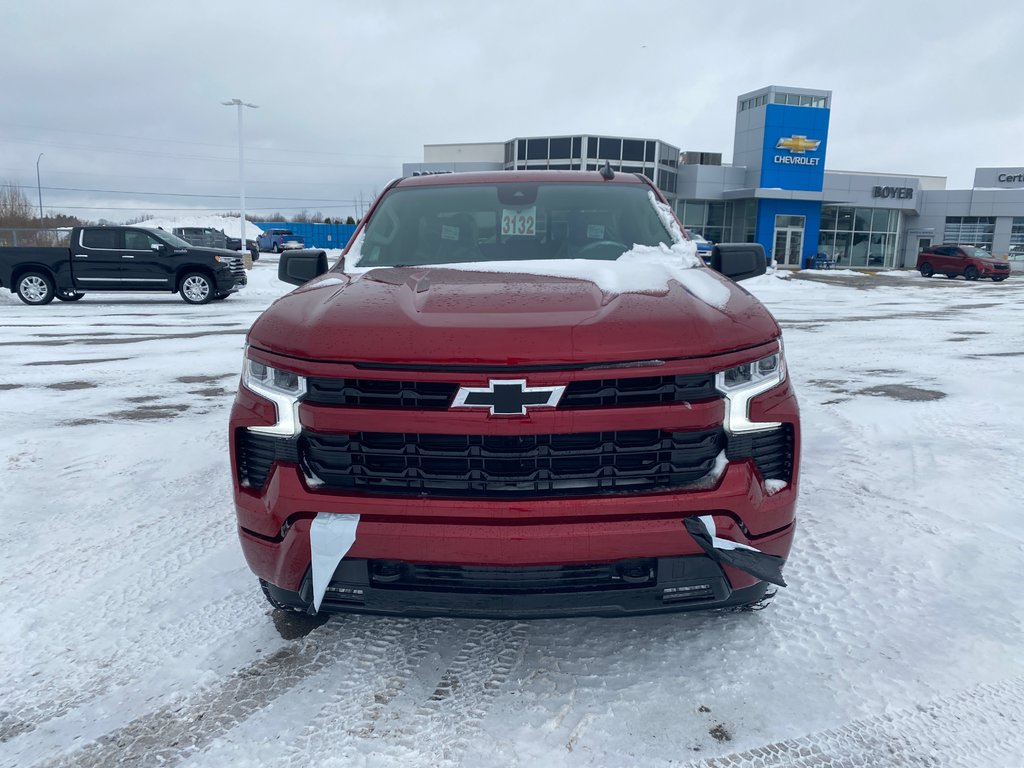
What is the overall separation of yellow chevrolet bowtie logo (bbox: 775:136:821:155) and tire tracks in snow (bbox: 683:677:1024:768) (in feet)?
141

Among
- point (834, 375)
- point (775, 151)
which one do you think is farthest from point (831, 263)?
point (834, 375)

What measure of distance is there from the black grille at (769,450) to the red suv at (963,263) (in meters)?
37.1

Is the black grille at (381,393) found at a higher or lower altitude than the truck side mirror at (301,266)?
lower

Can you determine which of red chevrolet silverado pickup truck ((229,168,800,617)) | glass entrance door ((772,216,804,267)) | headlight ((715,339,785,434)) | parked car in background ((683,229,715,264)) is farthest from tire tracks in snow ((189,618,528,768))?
glass entrance door ((772,216,804,267))

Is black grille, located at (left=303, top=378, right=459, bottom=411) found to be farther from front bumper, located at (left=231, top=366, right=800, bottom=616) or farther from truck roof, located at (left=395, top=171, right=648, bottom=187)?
truck roof, located at (left=395, top=171, right=648, bottom=187)

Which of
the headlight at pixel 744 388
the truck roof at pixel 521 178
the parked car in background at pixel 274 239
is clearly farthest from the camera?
the parked car in background at pixel 274 239

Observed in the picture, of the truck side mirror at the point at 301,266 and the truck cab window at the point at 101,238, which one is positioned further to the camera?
the truck cab window at the point at 101,238

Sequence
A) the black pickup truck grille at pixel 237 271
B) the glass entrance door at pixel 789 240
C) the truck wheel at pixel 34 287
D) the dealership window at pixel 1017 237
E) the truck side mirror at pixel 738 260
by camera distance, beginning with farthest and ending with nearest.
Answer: the dealership window at pixel 1017 237 → the glass entrance door at pixel 789 240 → the black pickup truck grille at pixel 237 271 → the truck wheel at pixel 34 287 → the truck side mirror at pixel 738 260

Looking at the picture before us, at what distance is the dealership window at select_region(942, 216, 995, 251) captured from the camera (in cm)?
4781

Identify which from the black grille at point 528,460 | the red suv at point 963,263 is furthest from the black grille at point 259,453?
the red suv at point 963,263

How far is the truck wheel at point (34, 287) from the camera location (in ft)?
51.2

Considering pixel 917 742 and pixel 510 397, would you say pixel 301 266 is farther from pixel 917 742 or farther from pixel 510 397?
pixel 917 742

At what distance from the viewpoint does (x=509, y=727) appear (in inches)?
84.8

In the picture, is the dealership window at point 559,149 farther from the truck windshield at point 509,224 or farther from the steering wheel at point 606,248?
the steering wheel at point 606,248
